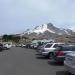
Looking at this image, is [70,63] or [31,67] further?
[31,67]

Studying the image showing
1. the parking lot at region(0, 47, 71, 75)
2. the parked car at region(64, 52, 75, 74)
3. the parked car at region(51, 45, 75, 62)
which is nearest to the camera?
the parked car at region(64, 52, 75, 74)

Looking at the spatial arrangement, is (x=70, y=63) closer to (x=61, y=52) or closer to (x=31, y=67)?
(x=31, y=67)

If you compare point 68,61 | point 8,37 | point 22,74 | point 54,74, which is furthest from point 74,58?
point 8,37

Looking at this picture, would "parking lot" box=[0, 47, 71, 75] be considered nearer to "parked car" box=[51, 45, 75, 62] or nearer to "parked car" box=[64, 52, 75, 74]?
"parked car" box=[51, 45, 75, 62]

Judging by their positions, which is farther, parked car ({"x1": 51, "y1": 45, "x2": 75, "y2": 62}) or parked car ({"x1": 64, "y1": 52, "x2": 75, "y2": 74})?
parked car ({"x1": 51, "y1": 45, "x2": 75, "y2": 62})

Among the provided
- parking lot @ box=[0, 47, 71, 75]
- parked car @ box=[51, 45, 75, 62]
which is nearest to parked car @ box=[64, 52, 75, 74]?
parking lot @ box=[0, 47, 71, 75]

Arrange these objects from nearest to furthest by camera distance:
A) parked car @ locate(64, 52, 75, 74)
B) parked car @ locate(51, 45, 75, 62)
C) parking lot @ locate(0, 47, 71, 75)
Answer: parked car @ locate(64, 52, 75, 74), parking lot @ locate(0, 47, 71, 75), parked car @ locate(51, 45, 75, 62)

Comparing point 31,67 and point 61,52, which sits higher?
point 61,52

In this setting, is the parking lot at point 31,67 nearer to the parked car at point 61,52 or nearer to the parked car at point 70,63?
the parked car at point 61,52

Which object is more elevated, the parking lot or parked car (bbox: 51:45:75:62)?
parked car (bbox: 51:45:75:62)

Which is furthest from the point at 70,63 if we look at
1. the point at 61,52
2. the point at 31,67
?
the point at 61,52

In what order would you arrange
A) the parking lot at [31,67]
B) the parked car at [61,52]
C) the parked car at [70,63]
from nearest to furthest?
the parked car at [70,63] < the parking lot at [31,67] < the parked car at [61,52]

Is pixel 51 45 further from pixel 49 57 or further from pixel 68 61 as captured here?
pixel 68 61

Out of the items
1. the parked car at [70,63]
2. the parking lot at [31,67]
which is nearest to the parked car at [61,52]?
the parking lot at [31,67]
